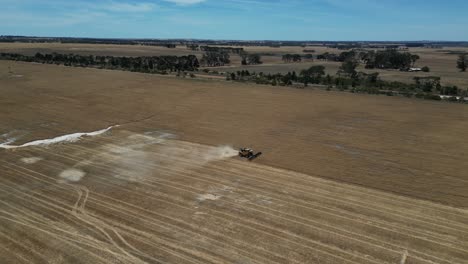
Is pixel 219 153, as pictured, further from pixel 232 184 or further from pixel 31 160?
pixel 31 160

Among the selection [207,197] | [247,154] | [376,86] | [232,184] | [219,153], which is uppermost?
[376,86]

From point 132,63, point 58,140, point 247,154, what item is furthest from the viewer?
point 132,63

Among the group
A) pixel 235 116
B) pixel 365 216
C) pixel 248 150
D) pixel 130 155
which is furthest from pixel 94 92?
pixel 365 216

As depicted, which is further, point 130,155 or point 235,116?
point 235,116

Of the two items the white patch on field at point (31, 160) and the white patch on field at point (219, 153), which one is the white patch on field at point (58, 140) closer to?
the white patch on field at point (31, 160)

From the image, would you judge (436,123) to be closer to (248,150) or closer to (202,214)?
(248,150)

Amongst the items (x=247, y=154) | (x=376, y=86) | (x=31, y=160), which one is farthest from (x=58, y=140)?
(x=376, y=86)
